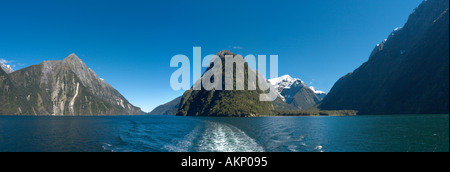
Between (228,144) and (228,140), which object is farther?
(228,140)

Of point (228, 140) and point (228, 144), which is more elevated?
point (228, 144)

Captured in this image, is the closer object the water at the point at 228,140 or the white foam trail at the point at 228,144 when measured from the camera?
the water at the point at 228,140

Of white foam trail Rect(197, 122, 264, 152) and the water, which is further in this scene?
white foam trail Rect(197, 122, 264, 152)
